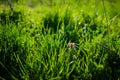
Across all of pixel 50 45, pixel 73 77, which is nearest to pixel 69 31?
pixel 50 45

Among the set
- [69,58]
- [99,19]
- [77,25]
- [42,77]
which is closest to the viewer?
[42,77]

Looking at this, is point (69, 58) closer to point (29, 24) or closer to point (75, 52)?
point (75, 52)

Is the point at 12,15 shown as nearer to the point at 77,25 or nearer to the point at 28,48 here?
the point at 77,25

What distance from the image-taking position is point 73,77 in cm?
219

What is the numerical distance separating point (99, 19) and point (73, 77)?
1430 millimetres

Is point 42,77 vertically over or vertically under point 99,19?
under

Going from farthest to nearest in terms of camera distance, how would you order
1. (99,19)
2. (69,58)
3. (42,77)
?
(99,19) → (69,58) → (42,77)

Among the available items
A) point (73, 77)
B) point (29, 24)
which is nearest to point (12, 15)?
point (29, 24)

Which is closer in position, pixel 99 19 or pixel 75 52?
pixel 75 52

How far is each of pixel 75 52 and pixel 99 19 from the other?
3.80 ft

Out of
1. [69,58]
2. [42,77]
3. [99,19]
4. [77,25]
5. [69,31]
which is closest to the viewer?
[42,77]

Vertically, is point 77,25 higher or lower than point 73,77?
higher

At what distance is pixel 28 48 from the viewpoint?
7.84 ft

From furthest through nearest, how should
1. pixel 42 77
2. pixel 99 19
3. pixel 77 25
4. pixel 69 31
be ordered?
1. pixel 99 19
2. pixel 77 25
3. pixel 69 31
4. pixel 42 77
